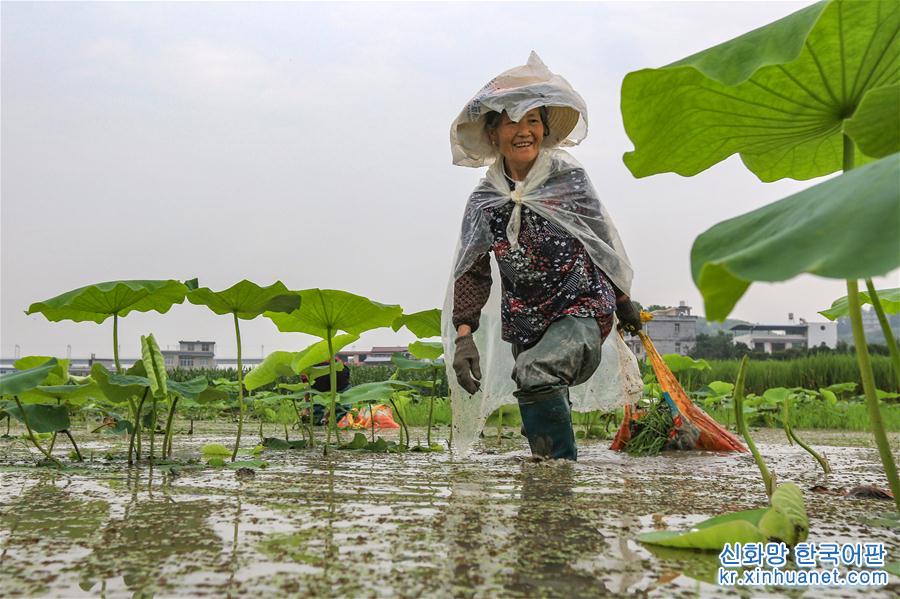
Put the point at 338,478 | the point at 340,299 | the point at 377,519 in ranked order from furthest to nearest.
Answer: the point at 340,299, the point at 338,478, the point at 377,519

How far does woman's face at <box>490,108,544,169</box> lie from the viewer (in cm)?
297

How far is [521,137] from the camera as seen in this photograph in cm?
297

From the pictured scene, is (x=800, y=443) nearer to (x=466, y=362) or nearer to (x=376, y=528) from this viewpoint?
(x=466, y=362)

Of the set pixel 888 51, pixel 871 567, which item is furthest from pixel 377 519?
pixel 888 51

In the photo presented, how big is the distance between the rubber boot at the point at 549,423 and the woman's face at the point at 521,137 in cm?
89

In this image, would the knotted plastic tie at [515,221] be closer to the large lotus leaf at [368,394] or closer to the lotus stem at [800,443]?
the large lotus leaf at [368,394]

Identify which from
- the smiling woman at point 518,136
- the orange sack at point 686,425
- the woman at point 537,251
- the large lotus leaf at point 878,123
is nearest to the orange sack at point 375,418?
the orange sack at point 686,425

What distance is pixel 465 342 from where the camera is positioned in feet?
10.1

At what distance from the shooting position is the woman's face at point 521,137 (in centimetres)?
297

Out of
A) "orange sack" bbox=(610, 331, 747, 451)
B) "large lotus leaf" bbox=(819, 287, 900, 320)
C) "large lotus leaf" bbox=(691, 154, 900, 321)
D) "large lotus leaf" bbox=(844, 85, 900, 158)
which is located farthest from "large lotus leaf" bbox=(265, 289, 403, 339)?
"large lotus leaf" bbox=(691, 154, 900, 321)

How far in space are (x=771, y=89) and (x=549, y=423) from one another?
63.4 inches

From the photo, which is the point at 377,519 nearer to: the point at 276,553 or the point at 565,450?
the point at 276,553

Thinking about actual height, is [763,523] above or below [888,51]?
A: below

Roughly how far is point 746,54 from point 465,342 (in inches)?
72.0
